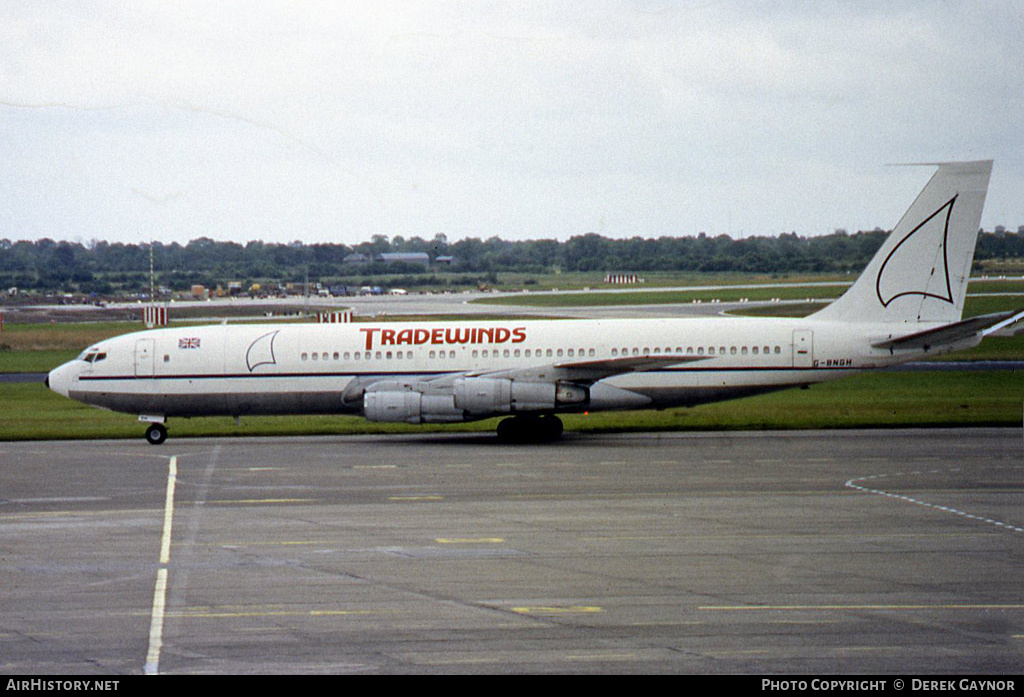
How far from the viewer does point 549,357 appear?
37.7m

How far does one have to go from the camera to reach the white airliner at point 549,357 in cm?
3656

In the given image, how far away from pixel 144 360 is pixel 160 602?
23.6 m

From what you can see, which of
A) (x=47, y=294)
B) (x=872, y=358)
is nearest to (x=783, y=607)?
(x=872, y=358)

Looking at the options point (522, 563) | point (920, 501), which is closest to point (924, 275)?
point (920, 501)

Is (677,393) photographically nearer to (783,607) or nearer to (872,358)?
(872,358)

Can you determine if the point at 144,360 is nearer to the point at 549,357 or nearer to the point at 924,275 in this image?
the point at 549,357

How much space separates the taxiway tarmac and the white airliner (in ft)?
14.2

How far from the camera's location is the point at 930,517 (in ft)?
72.7

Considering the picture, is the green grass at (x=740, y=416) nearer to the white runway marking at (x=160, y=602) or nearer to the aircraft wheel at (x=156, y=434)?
the aircraft wheel at (x=156, y=434)

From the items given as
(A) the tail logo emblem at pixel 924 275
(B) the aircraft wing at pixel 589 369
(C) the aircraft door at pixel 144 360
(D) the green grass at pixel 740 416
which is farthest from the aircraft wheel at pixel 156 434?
(A) the tail logo emblem at pixel 924 275

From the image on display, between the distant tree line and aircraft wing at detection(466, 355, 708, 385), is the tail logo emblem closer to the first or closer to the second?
aircraft wing at detection(466, 355, 708, 385)

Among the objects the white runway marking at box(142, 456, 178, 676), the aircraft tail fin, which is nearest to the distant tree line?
the aircraft tail fin

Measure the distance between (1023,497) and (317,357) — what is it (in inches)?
861

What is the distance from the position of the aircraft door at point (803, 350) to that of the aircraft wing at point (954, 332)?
193 cm
